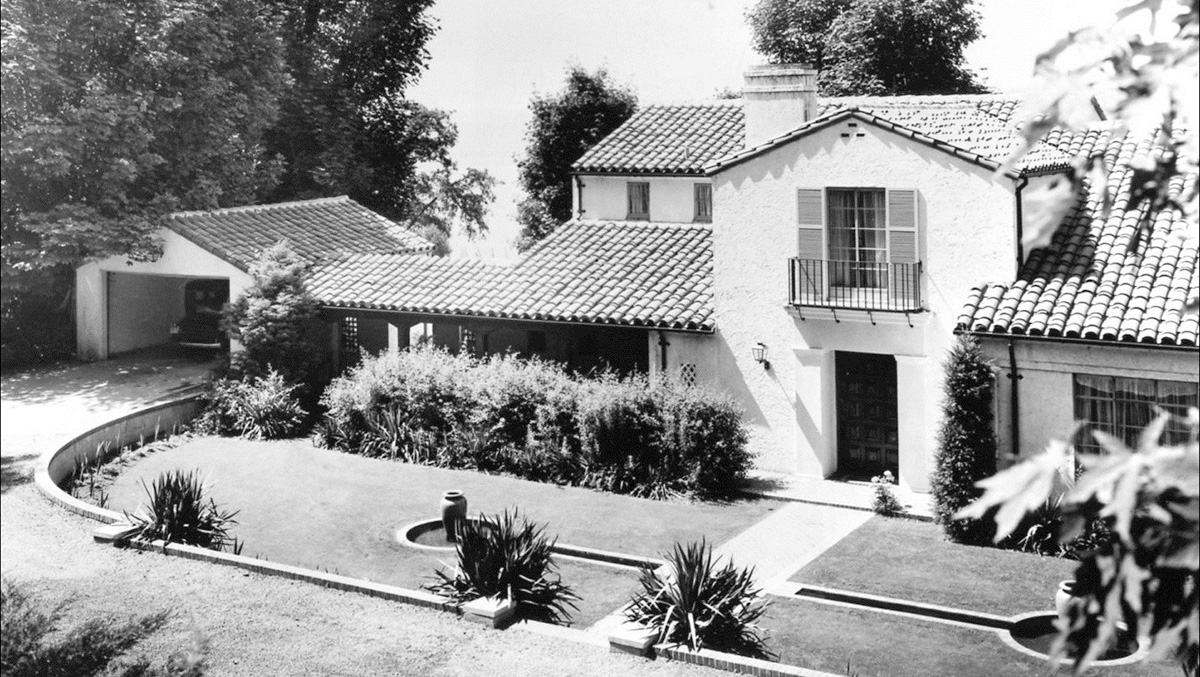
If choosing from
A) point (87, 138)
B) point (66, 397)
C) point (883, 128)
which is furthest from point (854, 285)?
point (87, 138)

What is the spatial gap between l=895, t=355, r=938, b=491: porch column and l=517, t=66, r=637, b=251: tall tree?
13556 mm

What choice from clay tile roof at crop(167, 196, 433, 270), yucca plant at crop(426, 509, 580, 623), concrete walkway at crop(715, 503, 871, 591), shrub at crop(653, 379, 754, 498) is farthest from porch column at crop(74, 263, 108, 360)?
shrub at crop(653, 379, 754, 498)

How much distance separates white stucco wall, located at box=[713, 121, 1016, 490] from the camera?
15945 mm

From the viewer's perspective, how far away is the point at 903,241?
53.3ft

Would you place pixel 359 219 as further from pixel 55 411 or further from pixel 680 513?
pixel 55 411

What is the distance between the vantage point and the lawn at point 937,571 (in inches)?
497

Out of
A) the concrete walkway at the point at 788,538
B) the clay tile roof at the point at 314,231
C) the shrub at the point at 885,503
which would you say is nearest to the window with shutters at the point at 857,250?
the shrub at the point at 885,503

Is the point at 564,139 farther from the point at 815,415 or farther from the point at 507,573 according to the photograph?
the point at 507,573

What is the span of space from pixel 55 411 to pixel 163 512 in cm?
284

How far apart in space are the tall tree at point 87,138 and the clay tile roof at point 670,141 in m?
13.3

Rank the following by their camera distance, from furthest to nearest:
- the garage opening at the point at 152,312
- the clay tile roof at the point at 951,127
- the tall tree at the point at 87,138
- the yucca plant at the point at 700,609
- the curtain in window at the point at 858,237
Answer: the curtain in window at the point at 858,237
the clay tile roof at the point at 951,127
the yucca plant at the point at 700,609
the garage opening at the point at 152,312
the tall tree at the point at 87,138

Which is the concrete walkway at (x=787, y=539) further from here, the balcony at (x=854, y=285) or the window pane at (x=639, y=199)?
the window pane at (x=639, y=199)

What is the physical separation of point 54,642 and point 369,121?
6.10 meters

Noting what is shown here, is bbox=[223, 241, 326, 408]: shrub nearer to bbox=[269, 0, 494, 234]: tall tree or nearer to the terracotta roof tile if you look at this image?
bbox=[269, 0, 494, 234]: tall tree
